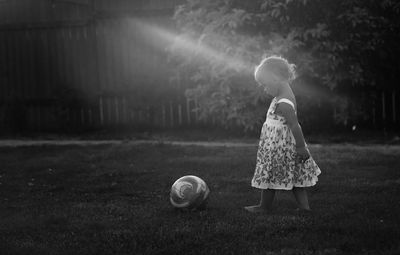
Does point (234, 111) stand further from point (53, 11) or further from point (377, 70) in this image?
point (53, 11)

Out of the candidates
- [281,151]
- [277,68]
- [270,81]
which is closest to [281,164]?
[281,151]

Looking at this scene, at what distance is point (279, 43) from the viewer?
1051 centimetres

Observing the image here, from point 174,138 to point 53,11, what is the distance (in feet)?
14.2

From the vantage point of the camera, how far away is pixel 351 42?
1074cm

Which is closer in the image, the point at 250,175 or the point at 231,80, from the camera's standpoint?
the point at 250,175

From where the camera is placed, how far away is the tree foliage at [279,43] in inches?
416

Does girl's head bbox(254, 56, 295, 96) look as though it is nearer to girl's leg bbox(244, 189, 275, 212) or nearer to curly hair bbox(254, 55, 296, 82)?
curly hair bbox(254, 55, 296, 82)

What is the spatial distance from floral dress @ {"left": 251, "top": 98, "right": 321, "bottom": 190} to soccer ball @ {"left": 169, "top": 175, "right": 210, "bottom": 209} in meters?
0.46

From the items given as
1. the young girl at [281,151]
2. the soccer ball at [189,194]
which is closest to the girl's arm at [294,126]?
the young girl at [281,151]

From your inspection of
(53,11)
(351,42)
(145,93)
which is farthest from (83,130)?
(351,42)

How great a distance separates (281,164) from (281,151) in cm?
11

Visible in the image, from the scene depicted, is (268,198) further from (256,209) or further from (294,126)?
(294,126)

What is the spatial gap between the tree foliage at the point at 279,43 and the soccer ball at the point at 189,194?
204 inches

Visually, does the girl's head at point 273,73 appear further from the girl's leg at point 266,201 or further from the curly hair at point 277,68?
the girl's leg at point 266,201
